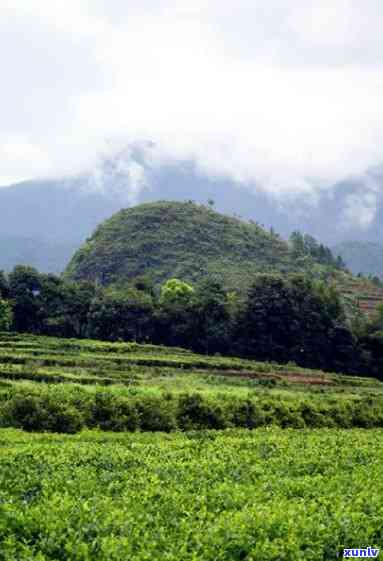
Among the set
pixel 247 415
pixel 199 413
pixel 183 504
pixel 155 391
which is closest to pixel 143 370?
pixel 155 391

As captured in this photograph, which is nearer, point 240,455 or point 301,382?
point 240,455

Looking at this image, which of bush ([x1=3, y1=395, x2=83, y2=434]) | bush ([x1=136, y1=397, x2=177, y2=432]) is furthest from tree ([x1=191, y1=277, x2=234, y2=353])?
bush ([x1=3, y1=395, x2=83, y2=434])

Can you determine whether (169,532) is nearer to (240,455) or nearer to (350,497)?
(350,497)

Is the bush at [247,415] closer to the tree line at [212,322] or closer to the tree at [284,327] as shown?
the tree line at [212,322]

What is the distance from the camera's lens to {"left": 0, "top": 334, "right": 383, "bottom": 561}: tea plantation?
37.0 ft

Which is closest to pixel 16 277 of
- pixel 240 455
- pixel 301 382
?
pixel 301 382

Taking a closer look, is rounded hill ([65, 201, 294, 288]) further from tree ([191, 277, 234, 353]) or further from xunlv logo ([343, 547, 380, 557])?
xunlv logo ([343, 547, 380, 557])

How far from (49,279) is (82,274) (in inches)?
1931

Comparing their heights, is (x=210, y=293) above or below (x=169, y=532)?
above

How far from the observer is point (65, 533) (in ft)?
36.8

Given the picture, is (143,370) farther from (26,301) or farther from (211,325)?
(26,301)

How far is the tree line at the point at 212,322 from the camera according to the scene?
3334 inches

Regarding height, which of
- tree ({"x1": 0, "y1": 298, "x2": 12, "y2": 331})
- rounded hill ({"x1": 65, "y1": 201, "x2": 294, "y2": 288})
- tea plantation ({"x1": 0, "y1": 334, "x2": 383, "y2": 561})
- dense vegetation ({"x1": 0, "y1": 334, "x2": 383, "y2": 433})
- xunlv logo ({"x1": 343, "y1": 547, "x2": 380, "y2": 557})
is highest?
rounded hill ({"x1": 65, "y1": 201, "x2": 294, "y2": 288})

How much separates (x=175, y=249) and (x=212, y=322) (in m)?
58.5
